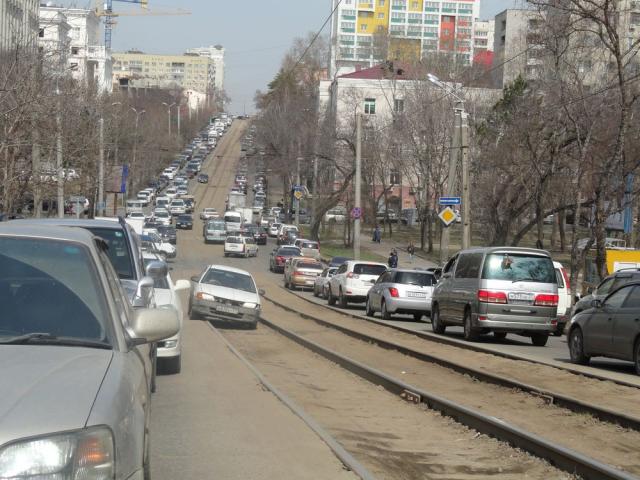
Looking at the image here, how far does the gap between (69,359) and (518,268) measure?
1722 cm

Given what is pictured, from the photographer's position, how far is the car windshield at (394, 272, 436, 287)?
1129 inches

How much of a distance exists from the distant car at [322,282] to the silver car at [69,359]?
33660mm

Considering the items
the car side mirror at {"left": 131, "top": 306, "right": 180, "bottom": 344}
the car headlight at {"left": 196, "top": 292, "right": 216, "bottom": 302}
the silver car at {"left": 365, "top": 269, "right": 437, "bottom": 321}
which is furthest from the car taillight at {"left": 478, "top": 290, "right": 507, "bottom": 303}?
the car side mirror at {"left": 131, "top": 306, "right": 180, "bottom": 344}

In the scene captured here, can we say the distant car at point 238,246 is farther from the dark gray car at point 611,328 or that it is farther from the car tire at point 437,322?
the dark gray car at point 611,328

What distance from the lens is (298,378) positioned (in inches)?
602

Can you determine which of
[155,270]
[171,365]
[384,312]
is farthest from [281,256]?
[155,270]

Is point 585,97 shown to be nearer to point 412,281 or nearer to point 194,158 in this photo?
point 412,281

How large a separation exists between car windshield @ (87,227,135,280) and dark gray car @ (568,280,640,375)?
7.88 meters

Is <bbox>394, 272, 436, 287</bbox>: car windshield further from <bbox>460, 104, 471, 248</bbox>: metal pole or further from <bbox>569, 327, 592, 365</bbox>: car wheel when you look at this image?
<bbox>569, 327, 592, 365</bbox>: car wheel

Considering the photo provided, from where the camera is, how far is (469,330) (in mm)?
21484

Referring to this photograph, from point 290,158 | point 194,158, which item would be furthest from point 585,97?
point 194,158

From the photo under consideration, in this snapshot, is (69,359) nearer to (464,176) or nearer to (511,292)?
(511,292)

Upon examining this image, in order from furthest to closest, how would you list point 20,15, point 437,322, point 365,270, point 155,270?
point 20,15
point 365,270
point 437,322
point 155,270

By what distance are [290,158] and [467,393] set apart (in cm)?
7307
